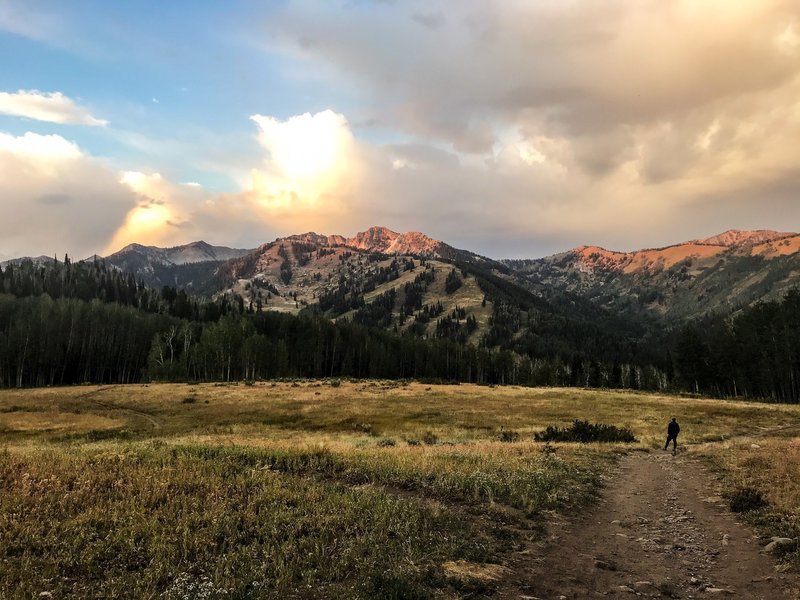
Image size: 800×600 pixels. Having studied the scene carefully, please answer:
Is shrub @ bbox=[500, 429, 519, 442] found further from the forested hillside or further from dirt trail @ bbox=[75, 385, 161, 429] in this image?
the forested hillside

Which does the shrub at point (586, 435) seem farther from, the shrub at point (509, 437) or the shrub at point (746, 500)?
the shrub at point (746, 500)

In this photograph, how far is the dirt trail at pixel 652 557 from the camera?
10242 millimetres

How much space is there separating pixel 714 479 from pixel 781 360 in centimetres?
9215

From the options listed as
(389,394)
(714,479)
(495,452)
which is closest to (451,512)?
(495,452)

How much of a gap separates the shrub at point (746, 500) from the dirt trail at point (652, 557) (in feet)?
1.39

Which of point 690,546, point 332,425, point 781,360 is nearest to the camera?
point 690,546

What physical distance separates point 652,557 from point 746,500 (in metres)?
8.38

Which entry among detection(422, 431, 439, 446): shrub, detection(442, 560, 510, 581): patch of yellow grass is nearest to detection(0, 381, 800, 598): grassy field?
detection(442, 560, 510, 581): patch of yellow grass

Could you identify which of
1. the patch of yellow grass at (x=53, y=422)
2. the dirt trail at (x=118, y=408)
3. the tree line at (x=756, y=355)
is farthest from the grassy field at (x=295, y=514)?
the tree line at (x=756, y=355)

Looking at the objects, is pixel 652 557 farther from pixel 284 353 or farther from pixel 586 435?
pixel 284 353

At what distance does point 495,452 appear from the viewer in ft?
90.2

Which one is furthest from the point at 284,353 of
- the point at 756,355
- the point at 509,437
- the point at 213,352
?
the point at 756,355

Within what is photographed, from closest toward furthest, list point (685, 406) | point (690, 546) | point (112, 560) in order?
1. point (112, 560)
2. point (690, 546)
3. point (685, 406)

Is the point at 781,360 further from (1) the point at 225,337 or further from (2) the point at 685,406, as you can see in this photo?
(1) the point at 225,337
